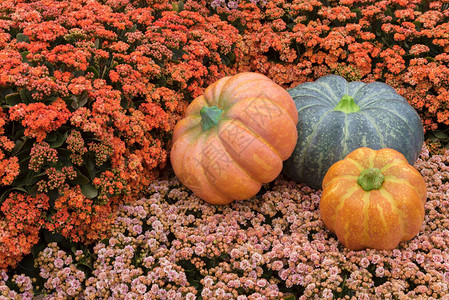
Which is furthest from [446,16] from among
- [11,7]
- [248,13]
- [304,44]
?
[11,7]

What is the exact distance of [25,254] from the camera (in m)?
2.77

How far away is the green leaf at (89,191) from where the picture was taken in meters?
2.78

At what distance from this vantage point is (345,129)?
3.25 metres

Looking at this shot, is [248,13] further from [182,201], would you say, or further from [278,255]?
[278,255]

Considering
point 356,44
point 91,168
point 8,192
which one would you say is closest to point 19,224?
point 8,192

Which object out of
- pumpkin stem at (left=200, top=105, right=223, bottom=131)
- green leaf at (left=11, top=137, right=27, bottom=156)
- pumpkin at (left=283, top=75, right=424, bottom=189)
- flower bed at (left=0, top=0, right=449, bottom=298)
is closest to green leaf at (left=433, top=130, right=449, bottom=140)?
flower bed at (left=0, top=0, right=449, bottom=298)

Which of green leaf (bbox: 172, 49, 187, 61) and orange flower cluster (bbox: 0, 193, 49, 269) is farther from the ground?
green leaf (bbox: 172, 49, 187, 61)

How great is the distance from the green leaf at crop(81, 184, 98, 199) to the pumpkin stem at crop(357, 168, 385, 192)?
1.68m

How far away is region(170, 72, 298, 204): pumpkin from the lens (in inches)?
119

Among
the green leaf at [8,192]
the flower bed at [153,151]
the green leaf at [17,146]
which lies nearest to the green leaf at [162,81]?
the flower bed at [153,151]

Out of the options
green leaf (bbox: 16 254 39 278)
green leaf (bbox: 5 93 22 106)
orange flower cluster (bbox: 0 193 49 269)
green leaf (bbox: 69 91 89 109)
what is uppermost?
green leaf (bbox: 5 93 22 106)

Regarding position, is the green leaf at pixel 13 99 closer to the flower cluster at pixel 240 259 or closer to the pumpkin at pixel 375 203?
the flower cluster at pixel 240 259

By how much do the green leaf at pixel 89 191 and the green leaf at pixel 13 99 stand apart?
666mm

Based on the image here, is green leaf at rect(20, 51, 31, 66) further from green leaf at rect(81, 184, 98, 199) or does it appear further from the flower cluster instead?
the flower cluster
